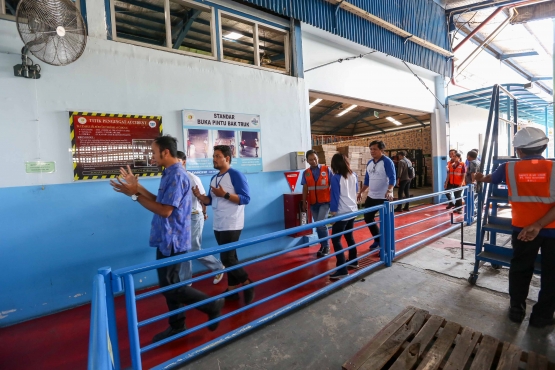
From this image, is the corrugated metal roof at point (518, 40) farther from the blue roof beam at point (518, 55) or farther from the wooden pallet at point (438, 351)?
the wooden pallet at point (438, 351)

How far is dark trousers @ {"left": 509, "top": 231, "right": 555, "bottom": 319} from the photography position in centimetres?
253

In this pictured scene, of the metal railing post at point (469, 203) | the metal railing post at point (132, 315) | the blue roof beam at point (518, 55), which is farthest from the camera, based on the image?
the blue roof beam at point (518, 55)

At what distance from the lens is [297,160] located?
5270 millimetres

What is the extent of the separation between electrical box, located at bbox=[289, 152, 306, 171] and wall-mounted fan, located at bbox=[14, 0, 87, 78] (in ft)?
11.1

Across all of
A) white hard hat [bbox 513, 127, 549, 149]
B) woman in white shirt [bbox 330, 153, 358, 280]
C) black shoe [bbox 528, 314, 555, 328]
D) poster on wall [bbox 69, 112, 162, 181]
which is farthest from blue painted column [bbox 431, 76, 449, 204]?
poster on wall [bbox 69, 112, 162, 181]

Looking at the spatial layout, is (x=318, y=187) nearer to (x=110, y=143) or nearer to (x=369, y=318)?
(x=369, y=318)

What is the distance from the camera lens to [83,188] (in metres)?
3.40

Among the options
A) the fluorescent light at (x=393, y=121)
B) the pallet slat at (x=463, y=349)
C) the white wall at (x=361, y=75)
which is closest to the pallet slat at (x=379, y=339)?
the pallet slat at (x=463, y=349)

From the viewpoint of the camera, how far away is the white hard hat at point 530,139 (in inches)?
105

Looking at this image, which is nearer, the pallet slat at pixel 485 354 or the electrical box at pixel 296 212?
the pallet slat at pixel 485 354

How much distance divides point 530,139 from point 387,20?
17.5ft

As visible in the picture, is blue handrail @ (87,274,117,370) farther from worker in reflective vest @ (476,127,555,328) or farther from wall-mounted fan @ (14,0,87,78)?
worker in reflective vest @ (476,127,555,328)

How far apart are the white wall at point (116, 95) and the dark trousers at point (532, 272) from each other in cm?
349

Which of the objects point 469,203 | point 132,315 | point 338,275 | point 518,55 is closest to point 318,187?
point 338,275
